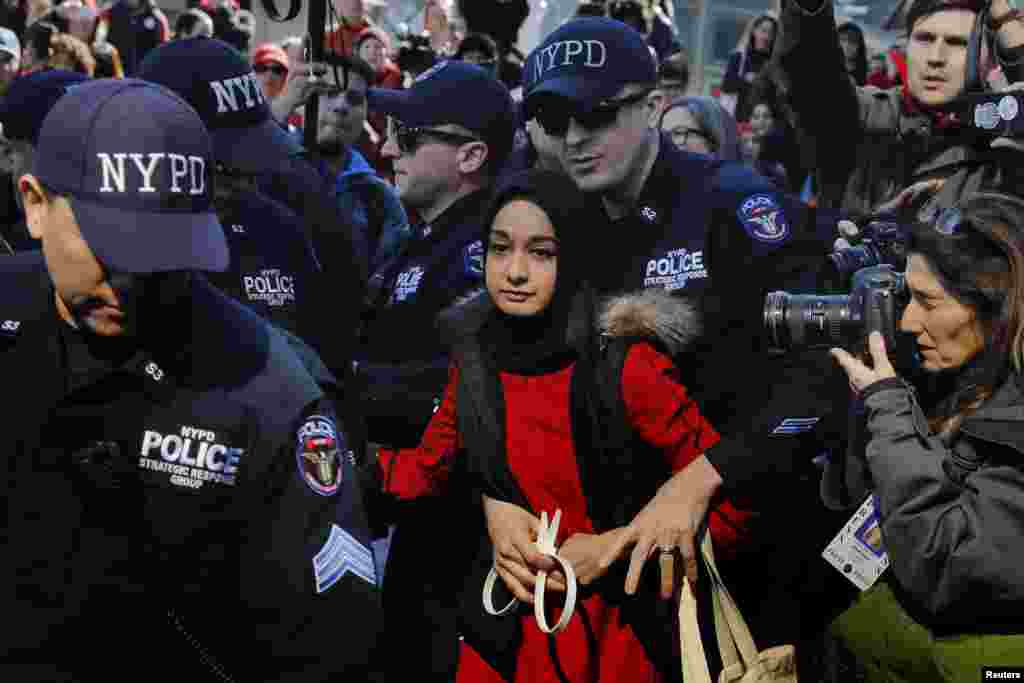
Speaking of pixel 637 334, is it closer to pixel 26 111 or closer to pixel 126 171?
pixel 126 171

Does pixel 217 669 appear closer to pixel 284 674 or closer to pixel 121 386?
pixel 284 674

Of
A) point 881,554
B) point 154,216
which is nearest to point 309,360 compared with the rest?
point 154,216

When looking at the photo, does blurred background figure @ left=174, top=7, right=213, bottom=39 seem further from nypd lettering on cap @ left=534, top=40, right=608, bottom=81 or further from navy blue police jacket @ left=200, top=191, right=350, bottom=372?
nypd lettering on cap @ left=534, top=40, right=608, bottom=81

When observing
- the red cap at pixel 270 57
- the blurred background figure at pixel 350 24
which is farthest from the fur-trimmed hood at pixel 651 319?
the red cap at pixel 270 57

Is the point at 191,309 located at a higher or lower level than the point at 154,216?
lower

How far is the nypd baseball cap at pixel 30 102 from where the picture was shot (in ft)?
15.9

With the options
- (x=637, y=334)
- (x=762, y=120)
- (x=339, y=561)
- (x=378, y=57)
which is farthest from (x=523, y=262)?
(x=762, y=120)

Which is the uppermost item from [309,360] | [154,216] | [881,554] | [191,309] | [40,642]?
[154,216]

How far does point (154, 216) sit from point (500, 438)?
139cm

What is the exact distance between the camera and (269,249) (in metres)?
4.49

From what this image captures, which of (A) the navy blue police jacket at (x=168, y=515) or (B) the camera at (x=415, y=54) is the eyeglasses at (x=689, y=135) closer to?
(B) the camera at (x=415, y=54)

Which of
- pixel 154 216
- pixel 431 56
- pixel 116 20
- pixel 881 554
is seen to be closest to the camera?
pixel 154 216

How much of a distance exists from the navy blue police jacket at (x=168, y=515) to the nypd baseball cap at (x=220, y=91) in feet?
7.38

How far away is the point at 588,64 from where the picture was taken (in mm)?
4172
